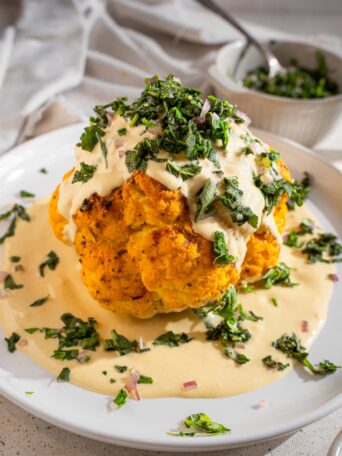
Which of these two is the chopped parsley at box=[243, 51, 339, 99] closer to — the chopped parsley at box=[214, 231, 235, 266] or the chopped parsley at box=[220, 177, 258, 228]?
the chopped parsley at box=[220, 177, 258, 228]

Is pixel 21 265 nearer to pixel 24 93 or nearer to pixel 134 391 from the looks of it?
pixel 134 391

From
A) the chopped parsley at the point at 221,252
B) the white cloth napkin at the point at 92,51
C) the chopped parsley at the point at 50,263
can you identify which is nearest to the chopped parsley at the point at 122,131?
the chopped parsley at the point at 221,252

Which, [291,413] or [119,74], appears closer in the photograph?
[291,413]

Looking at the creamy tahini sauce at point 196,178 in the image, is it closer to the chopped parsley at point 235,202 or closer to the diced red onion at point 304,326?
the chopped parsley at point 235,202

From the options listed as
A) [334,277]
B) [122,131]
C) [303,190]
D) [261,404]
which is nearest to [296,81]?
[303,190]

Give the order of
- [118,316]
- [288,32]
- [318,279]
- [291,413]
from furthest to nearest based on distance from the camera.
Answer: [288,32] → [318,279] → [118,316] → [291,413]

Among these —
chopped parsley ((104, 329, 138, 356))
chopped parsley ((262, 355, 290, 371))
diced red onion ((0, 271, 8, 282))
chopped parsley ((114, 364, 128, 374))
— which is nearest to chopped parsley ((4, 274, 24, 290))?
diced red onion ((0, 271, 8, 282))

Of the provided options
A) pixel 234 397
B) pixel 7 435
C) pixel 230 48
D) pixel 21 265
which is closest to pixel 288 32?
pixel 230 48
